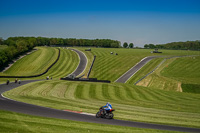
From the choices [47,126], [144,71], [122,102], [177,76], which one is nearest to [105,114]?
[47,126]

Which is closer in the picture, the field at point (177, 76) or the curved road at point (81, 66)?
the field at point (177, 76)

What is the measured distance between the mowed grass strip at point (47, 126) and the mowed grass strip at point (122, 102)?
169 inches

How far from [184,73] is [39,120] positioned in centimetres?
6811

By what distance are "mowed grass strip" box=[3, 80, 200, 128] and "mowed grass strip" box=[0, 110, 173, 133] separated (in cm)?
429

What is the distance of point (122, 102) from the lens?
31844mm

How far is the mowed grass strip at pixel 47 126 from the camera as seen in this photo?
48.1 feet

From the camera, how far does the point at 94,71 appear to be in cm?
8481

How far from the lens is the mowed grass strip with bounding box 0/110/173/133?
48.1 ft

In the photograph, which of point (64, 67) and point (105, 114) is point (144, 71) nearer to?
point (64, 67)

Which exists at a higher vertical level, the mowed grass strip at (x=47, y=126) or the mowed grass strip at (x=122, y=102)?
the mowed grass strip at (x=47, y=126)

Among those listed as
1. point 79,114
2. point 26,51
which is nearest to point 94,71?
point 79,114

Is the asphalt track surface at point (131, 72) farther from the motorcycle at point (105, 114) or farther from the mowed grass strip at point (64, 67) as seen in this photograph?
the motorcycle at point (105, 114)

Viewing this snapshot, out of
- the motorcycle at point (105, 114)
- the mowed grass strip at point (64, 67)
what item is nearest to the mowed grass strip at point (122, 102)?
the motorcycle at point (105, 114)

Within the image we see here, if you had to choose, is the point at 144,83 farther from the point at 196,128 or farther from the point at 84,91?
the point at 196,128
